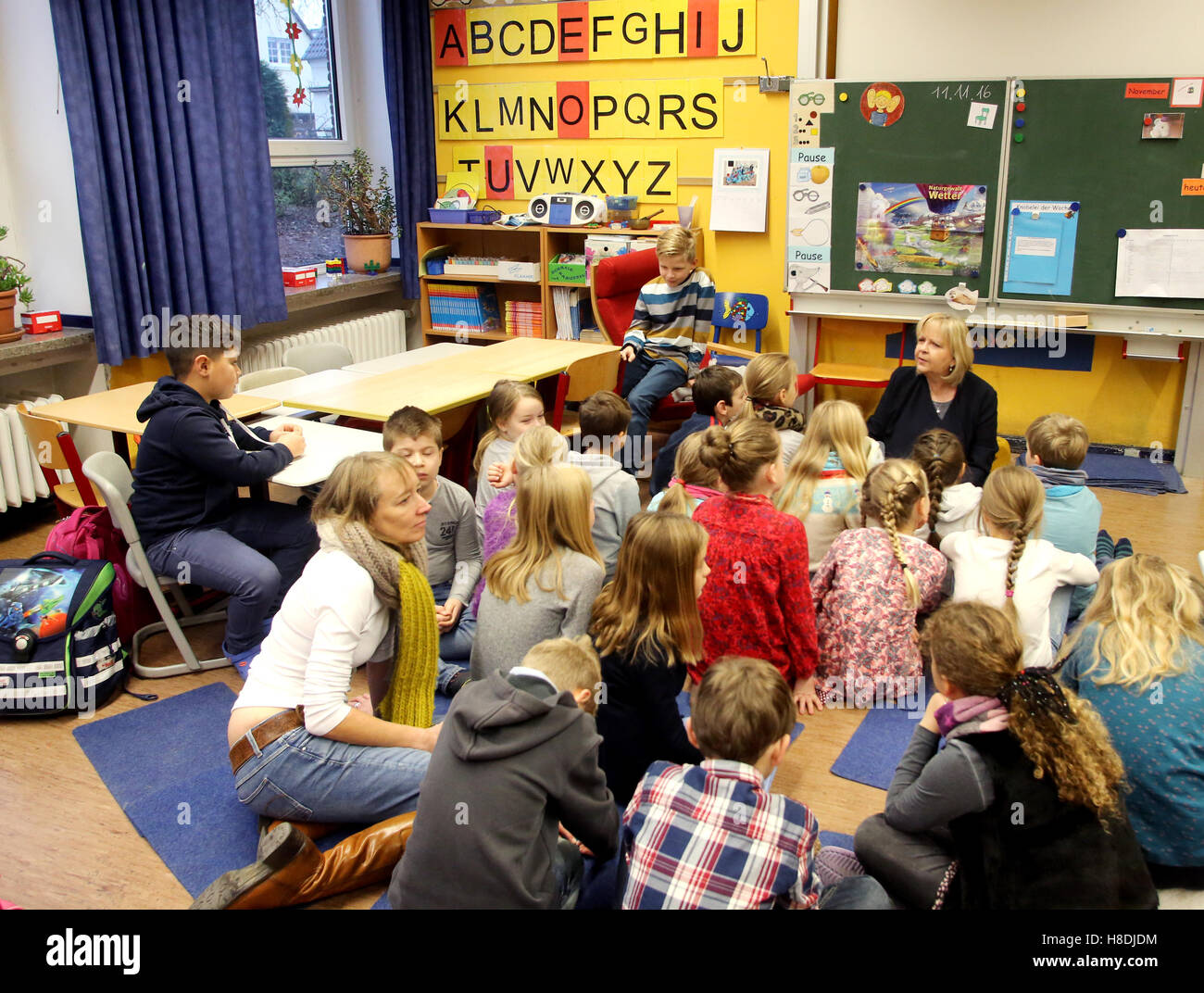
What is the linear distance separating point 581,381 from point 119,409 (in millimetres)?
1883

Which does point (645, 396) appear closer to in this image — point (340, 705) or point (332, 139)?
point (340, 705)

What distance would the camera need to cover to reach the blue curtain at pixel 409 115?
246 inches

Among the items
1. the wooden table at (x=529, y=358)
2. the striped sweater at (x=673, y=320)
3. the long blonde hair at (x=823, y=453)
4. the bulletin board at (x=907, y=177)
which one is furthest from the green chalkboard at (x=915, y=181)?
the long blonde hair at (x=823, y=453)

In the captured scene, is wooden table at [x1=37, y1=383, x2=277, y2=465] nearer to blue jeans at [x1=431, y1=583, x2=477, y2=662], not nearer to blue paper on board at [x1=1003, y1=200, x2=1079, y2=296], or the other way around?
blue jeans at [x1=431, y1=583, x2=477, y2=662]

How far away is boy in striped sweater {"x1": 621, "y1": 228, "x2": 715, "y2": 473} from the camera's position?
473cm

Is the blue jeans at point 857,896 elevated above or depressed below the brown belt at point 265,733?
below

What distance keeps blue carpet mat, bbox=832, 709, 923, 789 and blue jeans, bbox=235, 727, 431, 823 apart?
1.16m

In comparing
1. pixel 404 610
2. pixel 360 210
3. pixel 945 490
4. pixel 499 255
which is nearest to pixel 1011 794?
pixel 404 610

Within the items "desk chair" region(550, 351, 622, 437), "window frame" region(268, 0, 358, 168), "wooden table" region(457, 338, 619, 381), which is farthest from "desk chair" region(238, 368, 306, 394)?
"window frame" region(268, 0, 358, 168)

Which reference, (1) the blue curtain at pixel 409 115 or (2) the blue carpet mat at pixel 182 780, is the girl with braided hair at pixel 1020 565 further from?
(1) the blue curtain at pixel 409 115

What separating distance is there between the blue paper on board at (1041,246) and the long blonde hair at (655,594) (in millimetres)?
3546

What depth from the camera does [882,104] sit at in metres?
5.21

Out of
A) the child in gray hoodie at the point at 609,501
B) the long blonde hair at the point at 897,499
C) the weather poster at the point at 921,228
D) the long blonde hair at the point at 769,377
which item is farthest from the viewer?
the weather poster at the point at 921,228

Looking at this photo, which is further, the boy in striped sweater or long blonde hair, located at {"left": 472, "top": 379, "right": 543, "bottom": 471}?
the boy in striped sweater
